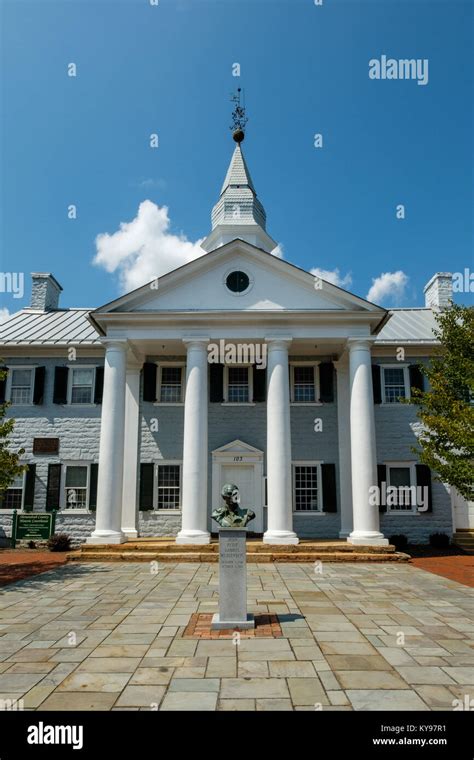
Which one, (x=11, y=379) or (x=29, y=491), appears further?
(x=11, y=379)

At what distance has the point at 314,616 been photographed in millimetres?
9023

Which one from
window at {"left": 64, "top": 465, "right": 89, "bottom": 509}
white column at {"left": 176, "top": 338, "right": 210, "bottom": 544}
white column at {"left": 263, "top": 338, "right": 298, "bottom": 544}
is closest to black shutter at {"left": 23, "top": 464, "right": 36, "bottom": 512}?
window at {"left": 64, "top": 465, "right": 89, "bottom": 509}

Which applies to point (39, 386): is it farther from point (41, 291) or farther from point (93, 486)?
point (41, 291)

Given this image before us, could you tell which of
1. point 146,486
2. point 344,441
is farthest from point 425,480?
point 146,486

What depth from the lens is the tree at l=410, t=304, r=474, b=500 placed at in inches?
578

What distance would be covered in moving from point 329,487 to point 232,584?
39.7 ft

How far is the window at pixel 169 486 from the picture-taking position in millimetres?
20172

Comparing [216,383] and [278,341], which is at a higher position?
[278,341]

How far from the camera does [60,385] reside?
69.4 feet

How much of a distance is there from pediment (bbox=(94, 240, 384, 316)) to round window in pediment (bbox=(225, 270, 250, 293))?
0.11 meters

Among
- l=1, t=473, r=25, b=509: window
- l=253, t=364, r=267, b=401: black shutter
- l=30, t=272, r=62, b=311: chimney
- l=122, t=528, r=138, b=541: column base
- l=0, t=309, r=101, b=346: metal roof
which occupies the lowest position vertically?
l=122, t=528, r=138, b=541: column base

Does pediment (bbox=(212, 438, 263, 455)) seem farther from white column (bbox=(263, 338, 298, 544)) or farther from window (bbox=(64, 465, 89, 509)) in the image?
window (bbox=(64, 465, 89, 509))

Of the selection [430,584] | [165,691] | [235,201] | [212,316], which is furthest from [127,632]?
[235,201]
